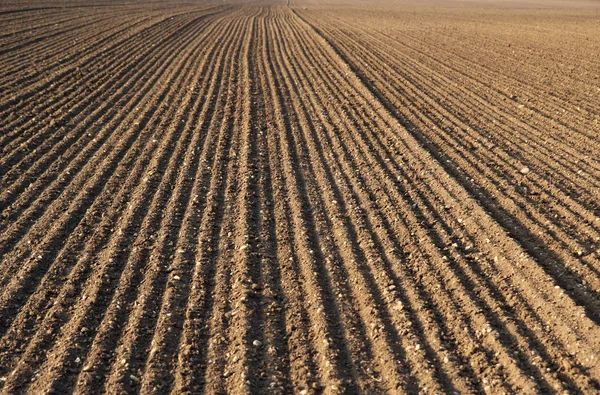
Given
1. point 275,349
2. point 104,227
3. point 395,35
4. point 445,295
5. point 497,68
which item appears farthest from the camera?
point 395,35

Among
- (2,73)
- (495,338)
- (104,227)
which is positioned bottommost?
(495,338)

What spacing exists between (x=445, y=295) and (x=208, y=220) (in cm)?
343

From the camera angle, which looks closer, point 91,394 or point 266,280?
point 91,394

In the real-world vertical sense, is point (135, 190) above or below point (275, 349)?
above

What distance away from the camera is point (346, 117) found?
38.3 feet

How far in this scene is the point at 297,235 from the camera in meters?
6.83

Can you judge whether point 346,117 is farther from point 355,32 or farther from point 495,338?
point 355,32

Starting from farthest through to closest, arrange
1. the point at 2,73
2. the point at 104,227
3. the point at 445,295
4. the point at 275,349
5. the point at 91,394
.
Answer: the point at 2,73 → the point at 104,227 → the point at 445,295 → the point at 275,349 → the point at 91,394

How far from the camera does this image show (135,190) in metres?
7.98

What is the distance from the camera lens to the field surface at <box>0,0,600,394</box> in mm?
4688

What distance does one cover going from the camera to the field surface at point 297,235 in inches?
185

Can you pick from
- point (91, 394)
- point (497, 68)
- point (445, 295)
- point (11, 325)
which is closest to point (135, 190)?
point (11, 325)

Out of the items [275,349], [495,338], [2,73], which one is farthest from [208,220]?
[2,73]

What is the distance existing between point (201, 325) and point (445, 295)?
8.91 feet
